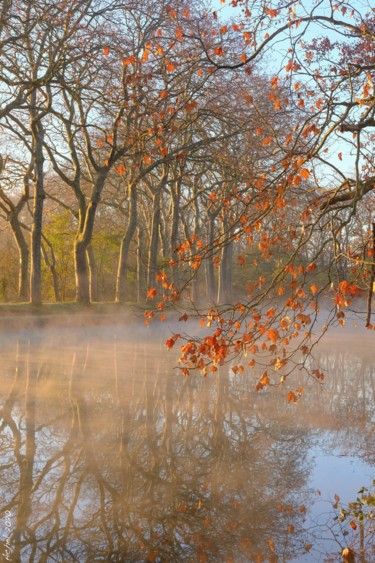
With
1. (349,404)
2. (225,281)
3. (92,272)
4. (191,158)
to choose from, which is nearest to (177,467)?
(349,404)

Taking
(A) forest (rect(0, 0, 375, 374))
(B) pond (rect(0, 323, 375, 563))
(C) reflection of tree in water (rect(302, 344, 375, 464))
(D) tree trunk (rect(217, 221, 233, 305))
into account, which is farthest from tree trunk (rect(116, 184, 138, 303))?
(B) pond (rect(0, 323, 375, 563))

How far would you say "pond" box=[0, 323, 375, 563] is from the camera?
4.47 meters

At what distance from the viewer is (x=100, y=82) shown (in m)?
20.5

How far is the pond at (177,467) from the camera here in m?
4.47

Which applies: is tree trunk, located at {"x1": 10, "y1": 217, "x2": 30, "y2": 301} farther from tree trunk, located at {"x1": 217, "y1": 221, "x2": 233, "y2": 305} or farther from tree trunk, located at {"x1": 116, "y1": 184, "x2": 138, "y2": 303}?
tree trunk, located at {"x1": 217, "y1": 221, "x2": 233, "y2": 305}

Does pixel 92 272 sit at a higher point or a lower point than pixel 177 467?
higher

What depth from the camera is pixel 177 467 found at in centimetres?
622

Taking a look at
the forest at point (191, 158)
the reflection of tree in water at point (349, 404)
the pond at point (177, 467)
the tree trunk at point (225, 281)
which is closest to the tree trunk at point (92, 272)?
the forest at point (191, 158)

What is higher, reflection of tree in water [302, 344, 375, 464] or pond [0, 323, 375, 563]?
pond [0, 323, 375, 563]

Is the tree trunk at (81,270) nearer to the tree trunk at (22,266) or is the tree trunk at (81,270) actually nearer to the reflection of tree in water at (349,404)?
the tree trunk at (22,266)

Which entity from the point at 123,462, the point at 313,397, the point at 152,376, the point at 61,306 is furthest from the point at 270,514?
the point at 61,306

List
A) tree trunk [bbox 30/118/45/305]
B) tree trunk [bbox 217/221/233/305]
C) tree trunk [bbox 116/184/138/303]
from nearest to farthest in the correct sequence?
tree trunk [bbox 30/118/45/305] < tree trunk [bbox 116/184/138/303] < tree trunk [bbox 217/221/233/305]

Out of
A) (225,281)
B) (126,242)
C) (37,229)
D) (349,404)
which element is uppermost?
(37,229)

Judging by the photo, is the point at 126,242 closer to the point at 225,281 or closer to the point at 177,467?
the point at 225,281
